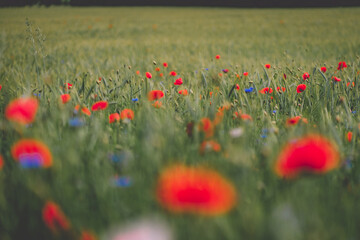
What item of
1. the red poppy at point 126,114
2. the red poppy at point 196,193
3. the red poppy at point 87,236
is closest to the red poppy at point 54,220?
the red poppy at point 87,236

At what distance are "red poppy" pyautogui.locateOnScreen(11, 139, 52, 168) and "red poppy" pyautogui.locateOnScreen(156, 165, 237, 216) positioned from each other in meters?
0.24

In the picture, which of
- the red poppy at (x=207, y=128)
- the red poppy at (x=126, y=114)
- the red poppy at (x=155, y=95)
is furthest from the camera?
the red poppy at (x=155, y=95)

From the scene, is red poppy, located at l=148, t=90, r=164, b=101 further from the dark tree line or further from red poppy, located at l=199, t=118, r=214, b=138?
the dark tree line

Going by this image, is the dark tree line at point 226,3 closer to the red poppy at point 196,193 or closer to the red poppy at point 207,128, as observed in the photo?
the red poppy at point 207,128

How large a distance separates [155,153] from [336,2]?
27.7 m

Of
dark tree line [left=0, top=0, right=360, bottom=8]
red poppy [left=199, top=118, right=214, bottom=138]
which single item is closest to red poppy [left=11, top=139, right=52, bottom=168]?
red poppy [left=199, top=118, right=214, bottom=138]

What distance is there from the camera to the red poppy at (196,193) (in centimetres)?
45

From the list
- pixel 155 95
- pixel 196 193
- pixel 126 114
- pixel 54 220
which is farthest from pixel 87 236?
pixel 155 95

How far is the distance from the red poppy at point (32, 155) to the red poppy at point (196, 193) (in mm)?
244

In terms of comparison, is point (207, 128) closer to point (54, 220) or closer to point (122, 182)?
point (122, 182)

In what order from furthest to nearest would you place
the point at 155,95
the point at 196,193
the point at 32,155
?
the point at 155,95 → the point at 32,155 → the point at 196,193

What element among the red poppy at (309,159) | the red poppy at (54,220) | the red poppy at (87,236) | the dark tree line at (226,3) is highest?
the dark tree line at (226,3)

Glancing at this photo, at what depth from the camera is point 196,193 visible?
459 mm

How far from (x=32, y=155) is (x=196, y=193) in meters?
0.34
